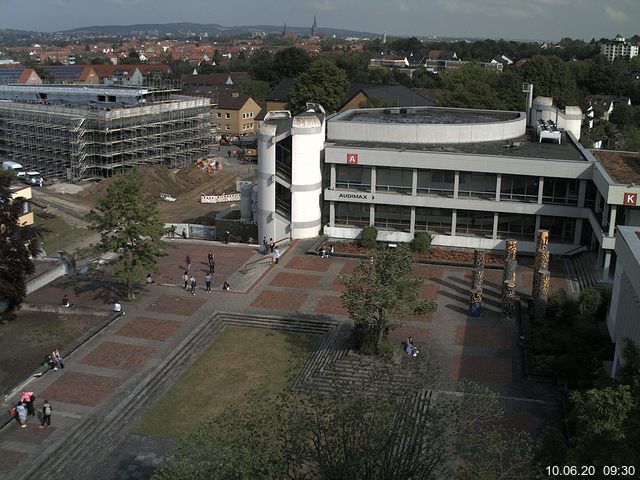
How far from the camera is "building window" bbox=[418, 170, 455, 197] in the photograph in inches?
1881

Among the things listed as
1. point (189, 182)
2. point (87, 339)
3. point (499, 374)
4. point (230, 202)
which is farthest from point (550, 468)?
point (189, 182)

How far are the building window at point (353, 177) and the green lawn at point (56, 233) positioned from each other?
21104mm

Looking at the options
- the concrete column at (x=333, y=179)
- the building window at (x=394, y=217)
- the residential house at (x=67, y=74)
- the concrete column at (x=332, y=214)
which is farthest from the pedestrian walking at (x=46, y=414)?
the residential house at (x=67, y=74)

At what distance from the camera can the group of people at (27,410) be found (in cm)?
2662

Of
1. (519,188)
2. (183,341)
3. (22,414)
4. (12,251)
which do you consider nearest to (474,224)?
(519,188)

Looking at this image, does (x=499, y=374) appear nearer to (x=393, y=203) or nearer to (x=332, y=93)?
(x=393, y=203)

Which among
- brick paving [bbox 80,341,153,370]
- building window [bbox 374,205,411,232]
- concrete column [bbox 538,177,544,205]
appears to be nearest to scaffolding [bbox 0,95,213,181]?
building window [bbox 374,205,411,232]

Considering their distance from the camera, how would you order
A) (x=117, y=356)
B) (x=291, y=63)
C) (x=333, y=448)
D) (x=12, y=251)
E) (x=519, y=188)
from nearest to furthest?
(x=333, y=448), (x=117, y=356), (x=12, y=251), (x=519, y=188), (x=291, y=63)

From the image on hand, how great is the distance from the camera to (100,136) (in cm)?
7506

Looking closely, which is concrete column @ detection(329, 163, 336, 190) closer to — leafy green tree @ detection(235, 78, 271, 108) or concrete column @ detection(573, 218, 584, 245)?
concrete column @ detection(573, 218, 584, 245)

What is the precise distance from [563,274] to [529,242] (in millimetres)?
4513

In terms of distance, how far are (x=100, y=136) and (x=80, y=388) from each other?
5037 centimetres

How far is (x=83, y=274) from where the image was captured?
43031 millimetres

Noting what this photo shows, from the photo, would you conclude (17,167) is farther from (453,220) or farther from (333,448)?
(333,448)
